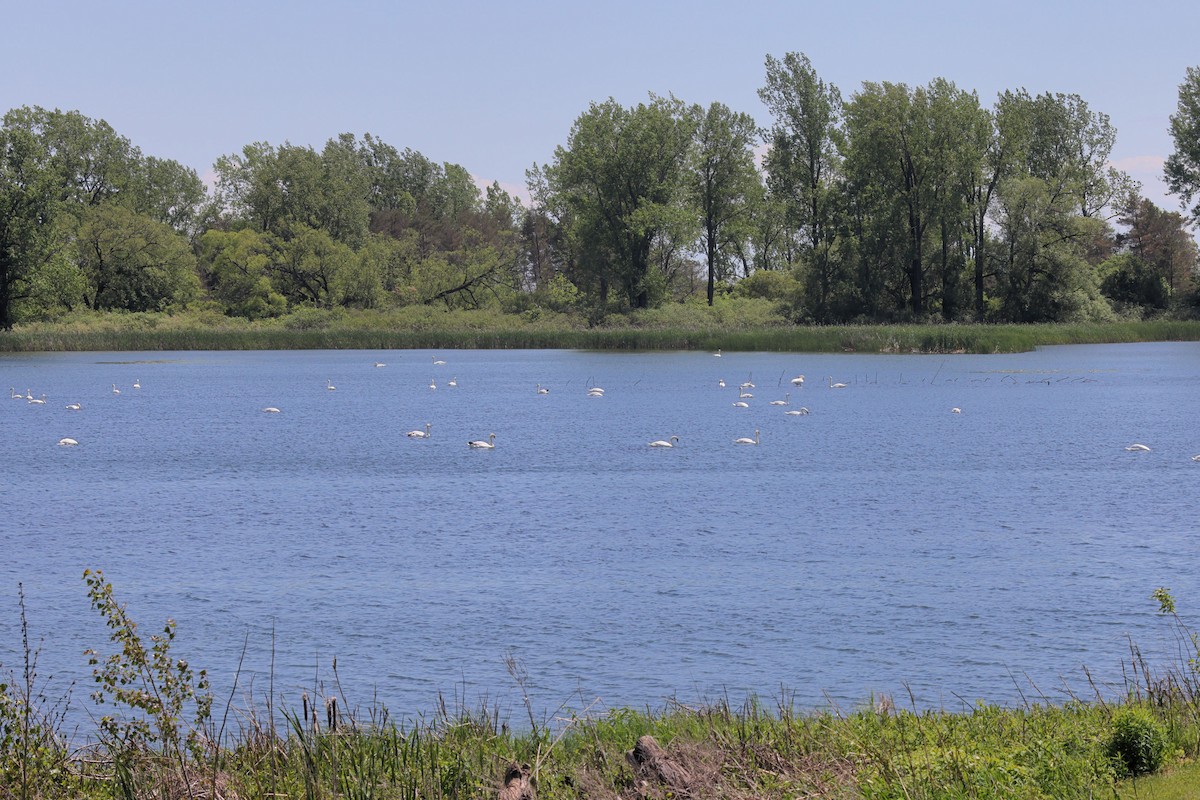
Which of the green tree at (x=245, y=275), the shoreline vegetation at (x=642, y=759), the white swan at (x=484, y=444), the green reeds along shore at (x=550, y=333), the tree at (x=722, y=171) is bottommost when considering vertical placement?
the white swan at (x=484, y=444)

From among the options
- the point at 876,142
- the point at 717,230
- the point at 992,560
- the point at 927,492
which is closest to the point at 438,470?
the point at 927,492

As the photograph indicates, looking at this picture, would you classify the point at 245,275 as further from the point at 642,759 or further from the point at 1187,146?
the point at 642,759

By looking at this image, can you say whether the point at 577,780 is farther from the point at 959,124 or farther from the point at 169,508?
the point at 959,124

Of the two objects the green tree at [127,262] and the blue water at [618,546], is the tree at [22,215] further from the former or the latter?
the blue water at [618,546]

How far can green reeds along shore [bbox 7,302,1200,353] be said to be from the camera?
6744 centimetres

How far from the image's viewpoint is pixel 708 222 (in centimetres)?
9494

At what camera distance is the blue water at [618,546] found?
452 inches

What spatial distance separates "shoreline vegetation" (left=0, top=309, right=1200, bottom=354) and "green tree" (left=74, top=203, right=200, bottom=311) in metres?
2.52

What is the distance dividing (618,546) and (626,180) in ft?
250

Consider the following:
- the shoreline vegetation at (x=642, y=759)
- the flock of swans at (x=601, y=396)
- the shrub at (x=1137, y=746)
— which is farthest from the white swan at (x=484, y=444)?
the shrub at (x=1137, y=746)

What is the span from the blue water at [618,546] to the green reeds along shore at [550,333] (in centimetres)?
2770

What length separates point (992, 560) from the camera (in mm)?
16109

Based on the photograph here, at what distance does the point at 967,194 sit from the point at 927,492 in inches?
2518

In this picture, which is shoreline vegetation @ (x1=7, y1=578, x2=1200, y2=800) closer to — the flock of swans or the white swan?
the flock of swans
